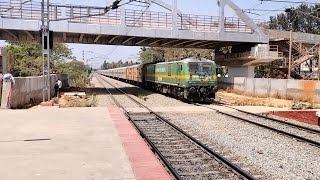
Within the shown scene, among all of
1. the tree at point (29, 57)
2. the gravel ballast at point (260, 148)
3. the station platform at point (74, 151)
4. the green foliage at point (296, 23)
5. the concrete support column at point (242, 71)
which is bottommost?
the gravel ballast at point (260, 148)

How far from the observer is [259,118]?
18.7 meters

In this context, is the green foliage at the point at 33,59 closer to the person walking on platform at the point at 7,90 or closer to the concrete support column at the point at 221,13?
the concrete support column at the point at 221,13

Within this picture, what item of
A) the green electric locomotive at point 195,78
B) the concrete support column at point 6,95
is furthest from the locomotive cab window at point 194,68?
the concrete support column at point 6,95

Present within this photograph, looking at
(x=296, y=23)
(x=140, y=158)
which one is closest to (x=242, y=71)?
(x=140, y=158)

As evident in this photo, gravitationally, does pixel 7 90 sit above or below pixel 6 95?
above

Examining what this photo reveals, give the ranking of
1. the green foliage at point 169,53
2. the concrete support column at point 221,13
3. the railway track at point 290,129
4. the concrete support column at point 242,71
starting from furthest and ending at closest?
the green foliage at point 169,53
the concrete support column at point 242,71
the concrete support column at point 221,13
the railway track at point 290,129

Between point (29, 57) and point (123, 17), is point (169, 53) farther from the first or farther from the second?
point (123, 17)

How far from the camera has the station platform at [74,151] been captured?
712 centimetres

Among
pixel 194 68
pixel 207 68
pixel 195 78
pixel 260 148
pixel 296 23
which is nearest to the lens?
pixel 260 148

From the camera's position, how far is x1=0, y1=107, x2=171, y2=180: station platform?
7121mm

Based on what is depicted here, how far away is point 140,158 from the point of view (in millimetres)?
8500

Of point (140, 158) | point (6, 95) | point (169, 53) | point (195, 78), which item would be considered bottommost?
point (140, 158)

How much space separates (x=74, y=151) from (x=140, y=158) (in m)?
1.65

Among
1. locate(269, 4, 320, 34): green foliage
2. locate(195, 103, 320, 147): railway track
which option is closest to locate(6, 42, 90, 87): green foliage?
locate(195, 103, 320, 147): railway track
